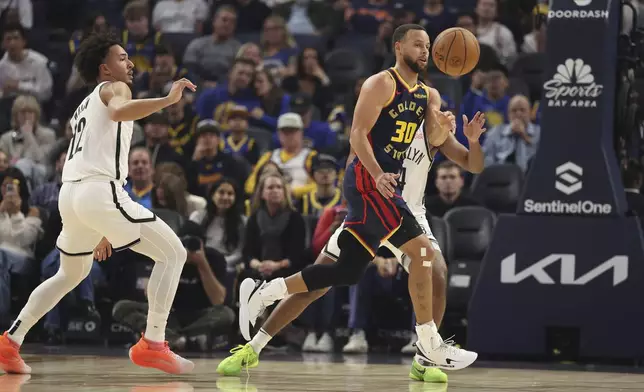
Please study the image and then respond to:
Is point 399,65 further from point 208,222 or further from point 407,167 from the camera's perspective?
point 208,222

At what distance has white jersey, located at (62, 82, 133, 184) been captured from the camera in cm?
694

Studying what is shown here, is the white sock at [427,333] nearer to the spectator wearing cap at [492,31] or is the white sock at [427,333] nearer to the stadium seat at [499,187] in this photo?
the stadium seat at [499,187]

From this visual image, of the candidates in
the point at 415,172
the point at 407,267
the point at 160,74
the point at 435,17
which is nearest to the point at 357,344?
the point at 415,172

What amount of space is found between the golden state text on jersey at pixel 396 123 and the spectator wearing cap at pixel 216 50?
778 centimetres

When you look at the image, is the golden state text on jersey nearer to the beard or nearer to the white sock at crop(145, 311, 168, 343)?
the beard

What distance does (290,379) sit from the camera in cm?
727

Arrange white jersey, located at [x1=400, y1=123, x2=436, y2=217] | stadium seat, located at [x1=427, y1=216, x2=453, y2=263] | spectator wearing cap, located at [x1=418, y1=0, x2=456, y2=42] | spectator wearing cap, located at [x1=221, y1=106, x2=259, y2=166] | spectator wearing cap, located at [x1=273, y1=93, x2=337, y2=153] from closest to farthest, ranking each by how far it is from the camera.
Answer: white jersey, located at [x1=400, y1=123, x2=436, y2=217], stadium seat, located at [x1=427, y1=216, x2=453, y2=263], spectator wearing cap, located at [x1=221, y1=106, x2=259, y2=166], spectator wearing cap, located at [x1=273, y1=93, x2=337, y2=153], spectator wearing cap, located at [x1=418, y1=0, x2=456, y2=42]

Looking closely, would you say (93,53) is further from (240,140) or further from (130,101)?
(240,140)

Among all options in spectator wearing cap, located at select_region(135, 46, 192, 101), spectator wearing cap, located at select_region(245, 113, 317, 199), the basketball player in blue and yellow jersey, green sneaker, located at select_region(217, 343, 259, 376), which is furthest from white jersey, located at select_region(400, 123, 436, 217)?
spectator wearing cap, located at select_region(135, 46, 192, 101)

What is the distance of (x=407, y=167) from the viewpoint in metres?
7.82

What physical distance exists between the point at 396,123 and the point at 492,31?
7585mm

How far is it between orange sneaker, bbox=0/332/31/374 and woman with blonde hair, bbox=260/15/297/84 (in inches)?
306

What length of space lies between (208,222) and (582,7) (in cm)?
419

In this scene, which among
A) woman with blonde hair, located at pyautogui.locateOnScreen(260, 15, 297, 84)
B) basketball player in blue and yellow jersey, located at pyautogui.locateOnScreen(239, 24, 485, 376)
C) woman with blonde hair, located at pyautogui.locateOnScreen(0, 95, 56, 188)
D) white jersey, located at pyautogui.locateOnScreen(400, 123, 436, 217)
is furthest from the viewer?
woman with blonde hair, located at pyautogui.locateOnScreen(260, 15, 297, 84)
